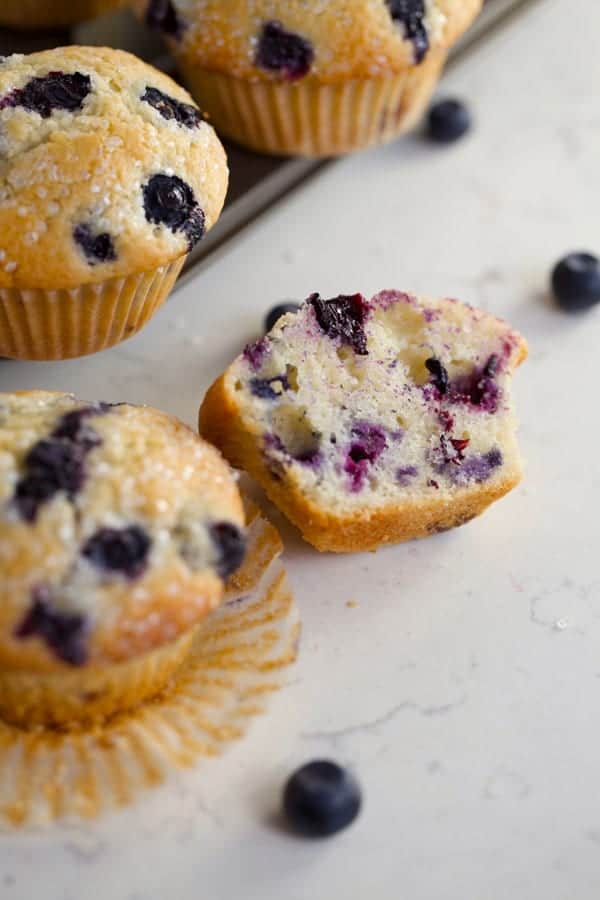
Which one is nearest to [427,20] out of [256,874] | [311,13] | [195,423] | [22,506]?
[311,13]

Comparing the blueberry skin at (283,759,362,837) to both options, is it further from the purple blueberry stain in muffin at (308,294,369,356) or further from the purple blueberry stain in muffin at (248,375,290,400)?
the purple blueberry stain in muffin at (308,294,369,356)

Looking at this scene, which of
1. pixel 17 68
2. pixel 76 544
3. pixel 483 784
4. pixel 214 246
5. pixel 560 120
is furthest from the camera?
pixel 560 120

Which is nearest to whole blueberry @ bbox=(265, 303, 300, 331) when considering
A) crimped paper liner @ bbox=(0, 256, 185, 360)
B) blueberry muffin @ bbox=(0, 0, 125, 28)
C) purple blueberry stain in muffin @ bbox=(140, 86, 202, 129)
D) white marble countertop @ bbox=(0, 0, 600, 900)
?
white marble countertop @ bbox=(0, 0, 600, 900)

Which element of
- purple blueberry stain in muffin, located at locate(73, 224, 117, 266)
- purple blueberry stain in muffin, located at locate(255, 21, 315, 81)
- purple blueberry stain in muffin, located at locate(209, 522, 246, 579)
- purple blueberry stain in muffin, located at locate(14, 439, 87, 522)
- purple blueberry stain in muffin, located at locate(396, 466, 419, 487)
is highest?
purple blueberry stain in muffin, located at locate(255, 21, 315, 81)

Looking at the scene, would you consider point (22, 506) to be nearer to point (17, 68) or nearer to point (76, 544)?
point (76, 544)

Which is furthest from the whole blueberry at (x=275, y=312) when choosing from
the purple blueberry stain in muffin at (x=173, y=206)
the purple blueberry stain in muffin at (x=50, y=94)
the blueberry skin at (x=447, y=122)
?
the blueberry skin at (x=447, y=122)
